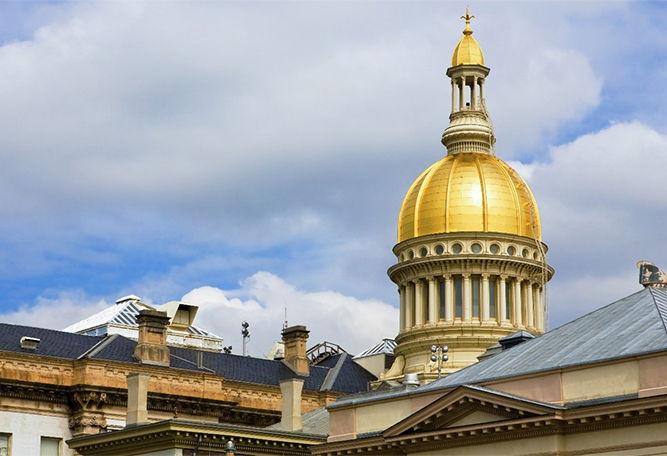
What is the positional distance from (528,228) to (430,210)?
19.9 ft

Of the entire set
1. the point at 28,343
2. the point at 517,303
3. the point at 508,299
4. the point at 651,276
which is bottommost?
the point at 651,276

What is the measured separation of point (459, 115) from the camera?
98562mm

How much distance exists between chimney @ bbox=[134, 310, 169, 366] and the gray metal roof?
29074 millimetres

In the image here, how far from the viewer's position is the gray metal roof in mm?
48812

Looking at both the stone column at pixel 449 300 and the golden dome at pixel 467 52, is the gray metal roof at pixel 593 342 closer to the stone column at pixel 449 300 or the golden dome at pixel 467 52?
the stone column at pixel 449 300

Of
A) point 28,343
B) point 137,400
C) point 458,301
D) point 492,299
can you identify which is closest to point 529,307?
point 492,299

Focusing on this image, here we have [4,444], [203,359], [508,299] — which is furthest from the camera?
[508,299]

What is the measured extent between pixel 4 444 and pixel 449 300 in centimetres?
2885

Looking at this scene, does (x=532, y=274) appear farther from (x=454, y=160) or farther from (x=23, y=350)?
(x=23, y=350)

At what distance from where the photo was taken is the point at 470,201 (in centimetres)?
9356

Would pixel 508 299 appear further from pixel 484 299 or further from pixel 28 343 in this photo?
pixel 28 343

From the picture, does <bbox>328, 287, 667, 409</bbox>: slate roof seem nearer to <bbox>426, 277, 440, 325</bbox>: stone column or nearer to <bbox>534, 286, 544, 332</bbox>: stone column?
<bbox>426, 277, 440, 325</bbox>: stone column

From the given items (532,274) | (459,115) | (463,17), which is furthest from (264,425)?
(463,17)

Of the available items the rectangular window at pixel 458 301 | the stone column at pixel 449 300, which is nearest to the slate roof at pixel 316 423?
the stone column at pixel 449 300
